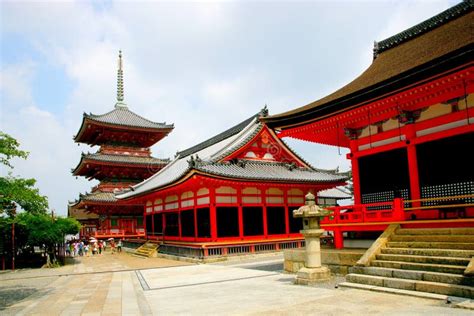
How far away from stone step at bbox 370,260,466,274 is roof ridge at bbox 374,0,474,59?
33.0ft

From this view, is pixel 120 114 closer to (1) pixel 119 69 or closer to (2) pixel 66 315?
(1) pixel 119 69

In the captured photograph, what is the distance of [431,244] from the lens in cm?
1109

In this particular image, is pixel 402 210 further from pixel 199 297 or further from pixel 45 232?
pixel 45 232

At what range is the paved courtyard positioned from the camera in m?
8.56

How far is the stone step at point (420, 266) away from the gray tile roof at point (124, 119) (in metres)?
34.9

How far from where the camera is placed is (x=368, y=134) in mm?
15398

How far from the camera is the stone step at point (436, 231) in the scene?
1087cm

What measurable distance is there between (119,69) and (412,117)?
1801 inches

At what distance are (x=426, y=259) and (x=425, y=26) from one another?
1040cm

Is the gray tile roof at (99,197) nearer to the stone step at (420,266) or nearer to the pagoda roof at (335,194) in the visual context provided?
the pagoda roof at (335,194)

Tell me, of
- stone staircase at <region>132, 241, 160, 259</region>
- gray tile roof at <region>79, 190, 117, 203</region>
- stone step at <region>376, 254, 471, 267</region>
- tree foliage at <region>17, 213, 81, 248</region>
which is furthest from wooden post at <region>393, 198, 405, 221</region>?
gray tile roof at <region>79, 190, 117, 203</region>

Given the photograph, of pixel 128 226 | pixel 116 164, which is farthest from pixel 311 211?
pixel 128 226

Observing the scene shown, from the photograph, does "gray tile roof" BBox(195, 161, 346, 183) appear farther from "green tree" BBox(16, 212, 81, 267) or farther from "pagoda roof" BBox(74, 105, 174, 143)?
"pagoda roof" BBox(74, 105, 174, 143)

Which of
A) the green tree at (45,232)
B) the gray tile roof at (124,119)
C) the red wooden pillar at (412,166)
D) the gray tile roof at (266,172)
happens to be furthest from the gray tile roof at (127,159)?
the red wooden pillar at (412,166)
